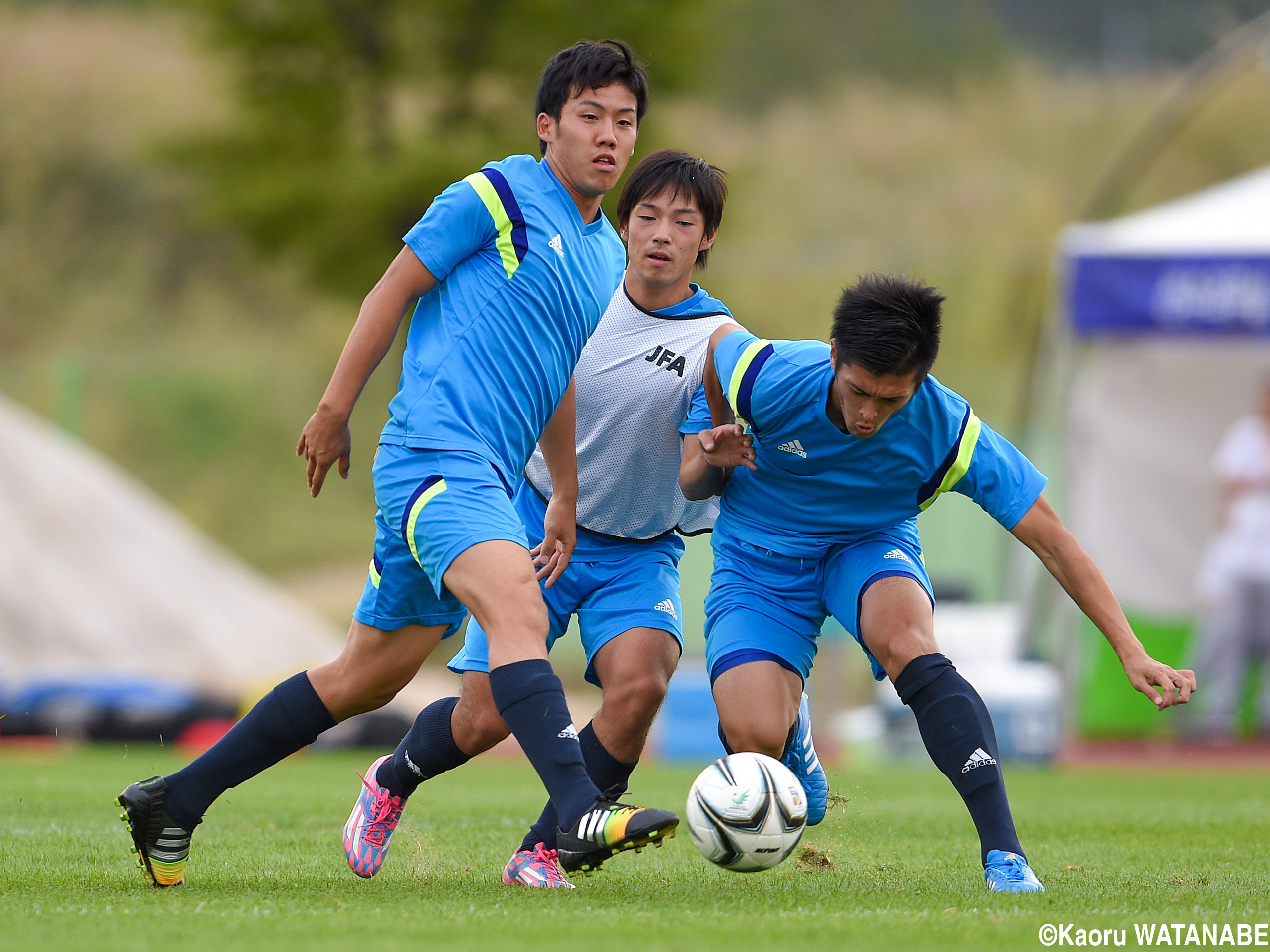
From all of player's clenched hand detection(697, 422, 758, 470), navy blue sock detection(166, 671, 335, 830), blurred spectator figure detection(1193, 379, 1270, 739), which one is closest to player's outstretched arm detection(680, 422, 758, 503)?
player's clenched hand detection(697, 422, 758, 470)

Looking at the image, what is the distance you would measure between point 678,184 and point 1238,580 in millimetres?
8282

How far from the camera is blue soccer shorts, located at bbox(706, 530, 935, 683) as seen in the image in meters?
4.58

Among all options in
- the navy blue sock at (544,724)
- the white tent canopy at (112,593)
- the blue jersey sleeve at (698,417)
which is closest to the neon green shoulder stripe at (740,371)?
the blue jersey sleeve at (698,417)

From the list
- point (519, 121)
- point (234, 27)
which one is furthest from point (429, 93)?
point (234, 27)

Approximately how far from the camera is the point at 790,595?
15.6ft

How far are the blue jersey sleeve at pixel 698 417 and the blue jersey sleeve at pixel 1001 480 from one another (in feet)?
2.63

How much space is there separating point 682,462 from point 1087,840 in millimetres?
2206

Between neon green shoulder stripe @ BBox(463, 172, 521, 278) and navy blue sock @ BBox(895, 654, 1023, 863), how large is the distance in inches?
59.8

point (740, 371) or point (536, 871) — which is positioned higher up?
point (740, 371)

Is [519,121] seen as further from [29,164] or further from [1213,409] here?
[29,164]

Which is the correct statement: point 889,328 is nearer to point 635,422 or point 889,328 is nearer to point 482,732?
point 635,422

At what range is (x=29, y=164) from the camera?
36.7 meters

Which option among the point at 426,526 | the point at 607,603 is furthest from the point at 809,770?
the point at 426,526

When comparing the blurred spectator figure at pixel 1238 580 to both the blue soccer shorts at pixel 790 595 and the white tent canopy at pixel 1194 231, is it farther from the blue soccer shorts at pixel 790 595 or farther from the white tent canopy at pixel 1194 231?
the blue soccer shorts at pixel 790 595
